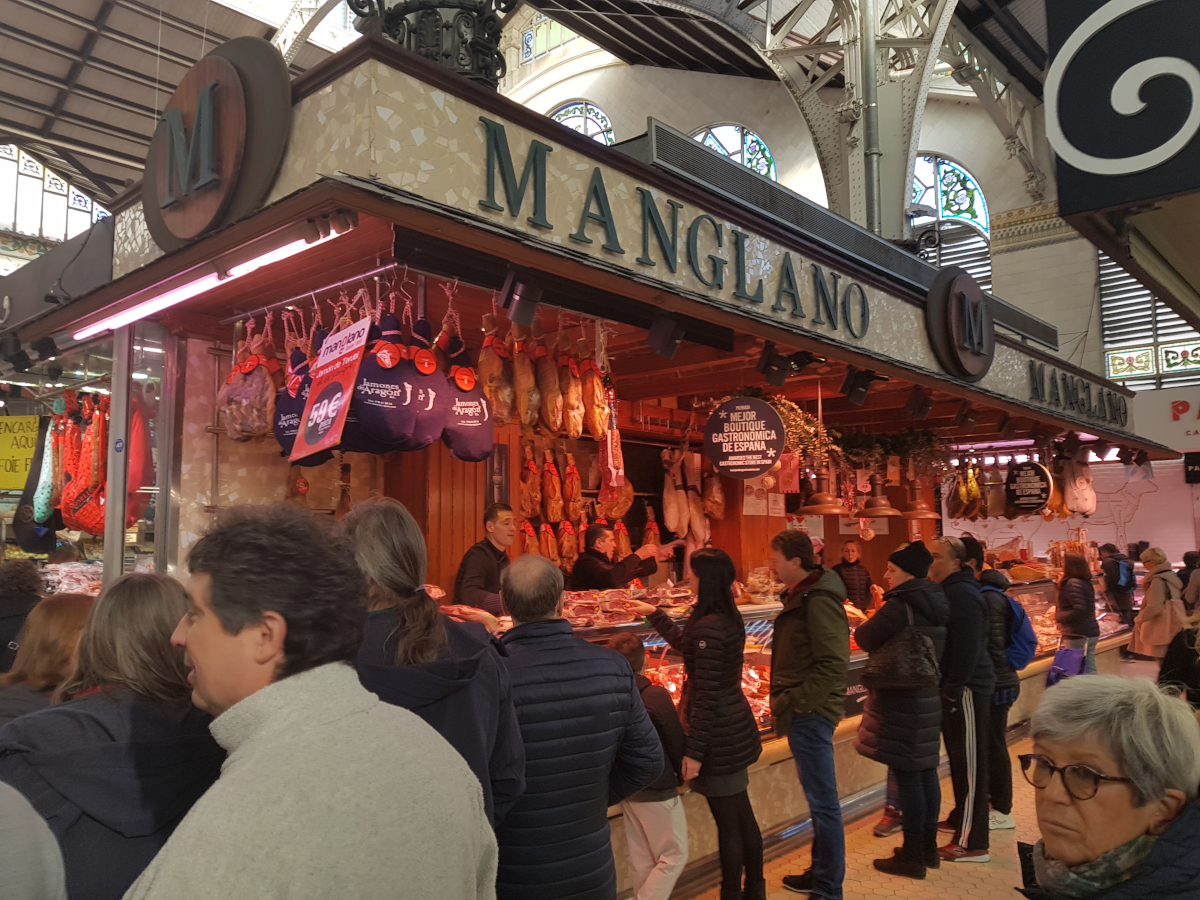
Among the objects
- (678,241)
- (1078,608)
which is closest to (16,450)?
(678,241)

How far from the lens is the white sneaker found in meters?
5.68

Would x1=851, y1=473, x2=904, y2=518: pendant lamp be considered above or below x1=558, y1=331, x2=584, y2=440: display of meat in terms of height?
below

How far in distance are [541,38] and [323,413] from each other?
63.2ft

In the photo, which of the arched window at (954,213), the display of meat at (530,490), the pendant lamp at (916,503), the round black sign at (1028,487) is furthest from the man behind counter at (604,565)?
the arched window at (954,213)

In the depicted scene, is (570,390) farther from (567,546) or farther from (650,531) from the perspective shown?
(650,531)

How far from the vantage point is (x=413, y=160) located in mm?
2904

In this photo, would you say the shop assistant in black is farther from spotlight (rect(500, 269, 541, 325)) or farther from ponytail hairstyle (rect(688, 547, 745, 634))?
spotlight (rect(500, 269, 541, 325))

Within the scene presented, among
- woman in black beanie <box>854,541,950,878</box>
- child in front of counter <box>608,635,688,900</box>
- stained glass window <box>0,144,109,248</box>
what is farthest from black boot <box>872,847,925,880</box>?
stained glass window <box>0,144,109,248</box>

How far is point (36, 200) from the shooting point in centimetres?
1727

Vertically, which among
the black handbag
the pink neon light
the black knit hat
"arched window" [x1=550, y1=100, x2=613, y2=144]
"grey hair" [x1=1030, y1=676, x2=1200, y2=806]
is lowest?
the black handbag

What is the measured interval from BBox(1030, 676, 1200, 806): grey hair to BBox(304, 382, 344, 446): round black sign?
2479 mm

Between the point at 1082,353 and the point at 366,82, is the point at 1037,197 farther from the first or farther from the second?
the point at 366,82

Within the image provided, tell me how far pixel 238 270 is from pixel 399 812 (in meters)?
2.68

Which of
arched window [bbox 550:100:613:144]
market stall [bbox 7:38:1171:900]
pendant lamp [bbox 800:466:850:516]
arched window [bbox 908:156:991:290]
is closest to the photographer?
market stall [bbox 7:38:1171:900]
